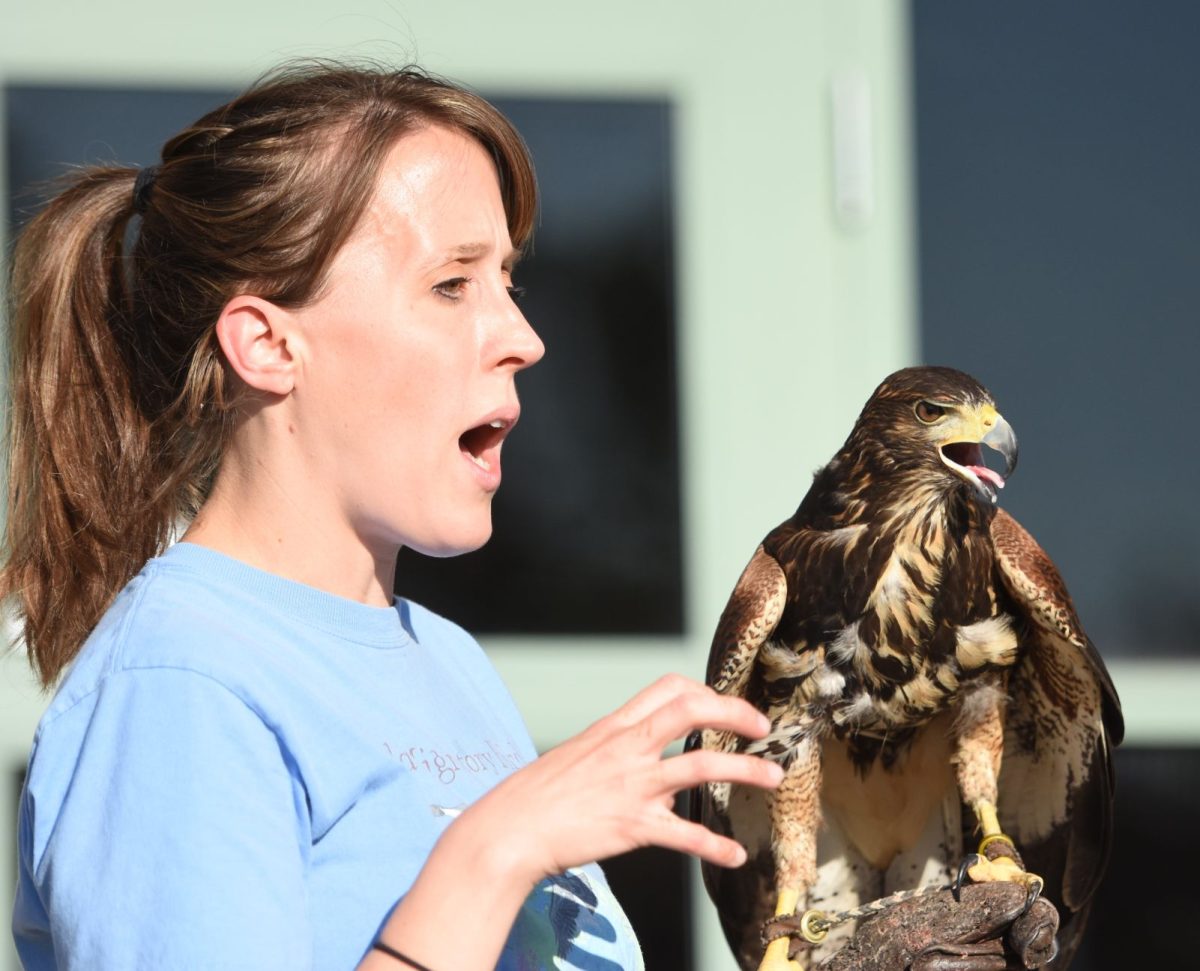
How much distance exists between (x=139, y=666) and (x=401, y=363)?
38 cm

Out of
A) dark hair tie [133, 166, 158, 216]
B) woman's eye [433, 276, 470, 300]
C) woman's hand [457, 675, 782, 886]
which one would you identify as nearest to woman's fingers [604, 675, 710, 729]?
woman's hand [457, 675, 782, 886]

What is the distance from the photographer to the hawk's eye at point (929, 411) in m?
1.88

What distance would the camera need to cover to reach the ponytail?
158 centimetres

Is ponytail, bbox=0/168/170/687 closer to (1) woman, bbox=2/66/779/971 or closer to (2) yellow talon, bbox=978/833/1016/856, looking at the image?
(1) woman, bbox=2/66/779/971

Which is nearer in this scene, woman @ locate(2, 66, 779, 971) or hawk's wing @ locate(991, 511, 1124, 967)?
woman @ locate(2, 66, 779, 971)

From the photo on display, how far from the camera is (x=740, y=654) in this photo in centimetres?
186

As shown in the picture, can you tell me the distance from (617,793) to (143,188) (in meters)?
0.91

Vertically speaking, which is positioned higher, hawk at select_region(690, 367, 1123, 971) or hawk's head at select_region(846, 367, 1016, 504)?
hawk's head at select_region(846, 367, 1016, 504)

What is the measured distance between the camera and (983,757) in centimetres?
186

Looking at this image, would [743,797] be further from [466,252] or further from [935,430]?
[466,252]

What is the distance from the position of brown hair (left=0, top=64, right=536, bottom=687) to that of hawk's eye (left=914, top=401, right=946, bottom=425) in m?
0.59

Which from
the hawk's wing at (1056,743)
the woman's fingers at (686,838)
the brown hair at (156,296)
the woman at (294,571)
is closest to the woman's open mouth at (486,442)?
the woman at (294,571)

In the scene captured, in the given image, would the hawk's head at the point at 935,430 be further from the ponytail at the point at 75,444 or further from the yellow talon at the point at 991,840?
the ponytail at the point at 75,444

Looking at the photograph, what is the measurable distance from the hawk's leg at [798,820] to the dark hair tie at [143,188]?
1060 mm
